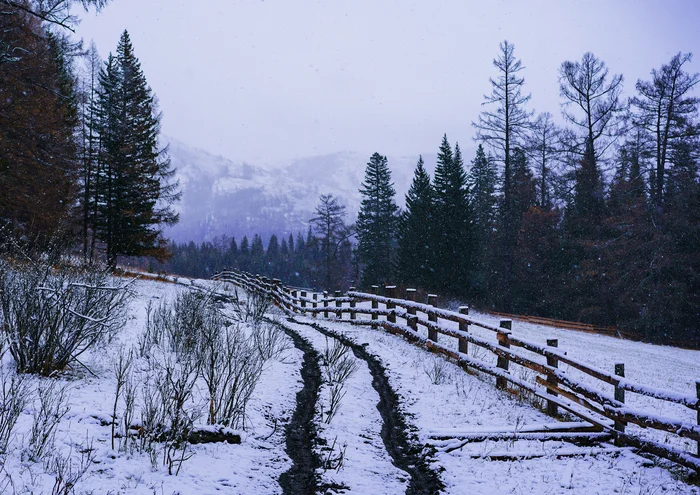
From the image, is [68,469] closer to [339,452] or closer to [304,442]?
[304,442]

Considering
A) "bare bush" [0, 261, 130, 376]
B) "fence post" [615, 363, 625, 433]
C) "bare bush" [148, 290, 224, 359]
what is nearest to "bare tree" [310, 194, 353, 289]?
"bare bush" [148, 290, 224, 359]

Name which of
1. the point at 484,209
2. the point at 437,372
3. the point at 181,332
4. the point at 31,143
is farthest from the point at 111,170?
the point at 484,209

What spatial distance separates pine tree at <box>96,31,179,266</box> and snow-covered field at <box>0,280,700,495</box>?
17.4m

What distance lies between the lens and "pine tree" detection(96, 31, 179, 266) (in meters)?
22.6

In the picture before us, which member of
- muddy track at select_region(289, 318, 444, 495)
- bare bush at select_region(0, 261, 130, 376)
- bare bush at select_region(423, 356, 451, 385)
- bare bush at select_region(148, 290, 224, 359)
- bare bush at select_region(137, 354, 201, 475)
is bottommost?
muddy track at select_region(289, 318, 444, 495)

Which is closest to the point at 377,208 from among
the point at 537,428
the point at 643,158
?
the point at 643,158

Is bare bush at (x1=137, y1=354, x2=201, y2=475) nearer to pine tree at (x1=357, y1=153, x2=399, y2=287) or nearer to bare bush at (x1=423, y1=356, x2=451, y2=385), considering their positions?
bare bush at (x1=423, y1=356, x2=451, y2=385)

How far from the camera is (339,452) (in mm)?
4848

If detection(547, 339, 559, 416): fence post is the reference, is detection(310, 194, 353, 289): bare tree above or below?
above

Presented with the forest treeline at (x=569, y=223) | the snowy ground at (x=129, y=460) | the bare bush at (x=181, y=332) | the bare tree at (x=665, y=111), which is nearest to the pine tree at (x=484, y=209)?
the forest treeline at (x=569, y=223)

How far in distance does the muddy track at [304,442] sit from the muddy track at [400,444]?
94 cm

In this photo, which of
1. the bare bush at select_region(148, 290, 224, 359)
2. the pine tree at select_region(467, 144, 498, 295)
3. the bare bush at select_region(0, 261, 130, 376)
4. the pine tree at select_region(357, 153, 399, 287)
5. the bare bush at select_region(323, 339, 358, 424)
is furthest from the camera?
the pine tree at select_region(357, 153, 399, 287)

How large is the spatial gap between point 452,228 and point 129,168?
22.6m

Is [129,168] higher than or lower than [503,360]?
higher
